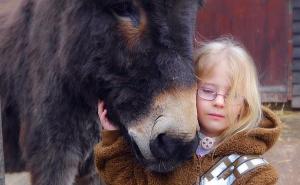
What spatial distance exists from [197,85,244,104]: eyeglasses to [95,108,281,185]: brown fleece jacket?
0.36 feet

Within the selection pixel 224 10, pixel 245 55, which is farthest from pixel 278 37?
pixel 245 55

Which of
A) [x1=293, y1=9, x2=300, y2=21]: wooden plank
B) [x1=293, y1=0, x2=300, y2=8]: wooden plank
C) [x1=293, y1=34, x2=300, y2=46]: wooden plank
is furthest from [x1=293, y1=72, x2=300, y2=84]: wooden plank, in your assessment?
[x1=293, y1=0, x2=300, y2=8]: wooden plank

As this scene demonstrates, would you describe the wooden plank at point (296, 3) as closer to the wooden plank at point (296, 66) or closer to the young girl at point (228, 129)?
the wooden plank at point (296, 66)

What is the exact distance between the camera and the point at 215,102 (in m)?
1.97

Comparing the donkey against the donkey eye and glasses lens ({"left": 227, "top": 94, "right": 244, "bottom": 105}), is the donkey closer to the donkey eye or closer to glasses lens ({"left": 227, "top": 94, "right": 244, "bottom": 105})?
the donkey eye

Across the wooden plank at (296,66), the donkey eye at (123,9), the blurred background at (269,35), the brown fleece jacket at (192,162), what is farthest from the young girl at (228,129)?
the wooden plank at (296,66)

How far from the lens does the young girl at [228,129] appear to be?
1959 millimetres

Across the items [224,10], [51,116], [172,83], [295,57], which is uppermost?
[172,83]

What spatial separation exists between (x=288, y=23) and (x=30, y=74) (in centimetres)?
366

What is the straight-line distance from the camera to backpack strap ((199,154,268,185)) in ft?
6.37

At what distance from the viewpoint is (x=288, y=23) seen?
231 inches

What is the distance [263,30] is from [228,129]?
406 cm

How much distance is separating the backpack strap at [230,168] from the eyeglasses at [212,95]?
0.18m

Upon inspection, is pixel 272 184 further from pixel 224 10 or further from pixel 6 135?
pixel 224 10
